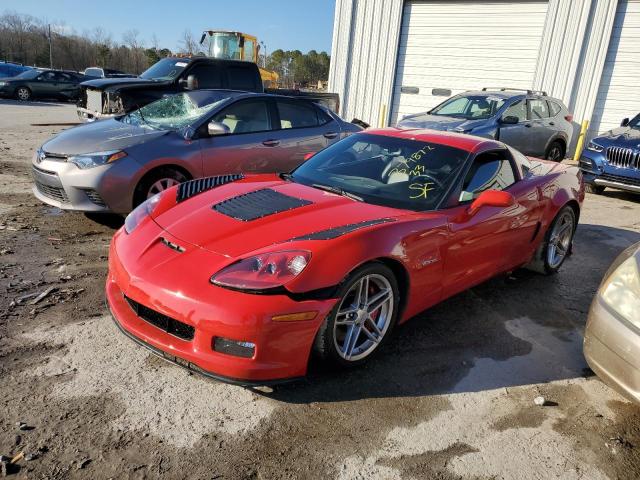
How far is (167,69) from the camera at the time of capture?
36.7ft

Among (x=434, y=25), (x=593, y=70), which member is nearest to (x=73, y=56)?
(x=434, y=25)

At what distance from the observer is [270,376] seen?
99.5 inches

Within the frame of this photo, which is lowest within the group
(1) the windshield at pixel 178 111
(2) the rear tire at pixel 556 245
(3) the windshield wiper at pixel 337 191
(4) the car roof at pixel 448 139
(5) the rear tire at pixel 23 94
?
(5) the rear tire at pixel 23 94

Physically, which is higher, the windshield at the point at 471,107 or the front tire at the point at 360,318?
the windshield at the point at 471,107

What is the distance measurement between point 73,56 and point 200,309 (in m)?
64.5

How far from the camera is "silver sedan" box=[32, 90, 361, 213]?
16.1 feet

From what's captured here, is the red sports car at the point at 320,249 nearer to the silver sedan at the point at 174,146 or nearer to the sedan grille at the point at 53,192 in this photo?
the silver sedan at the point at 174,146

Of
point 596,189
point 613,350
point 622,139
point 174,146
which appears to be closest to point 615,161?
point 622,139

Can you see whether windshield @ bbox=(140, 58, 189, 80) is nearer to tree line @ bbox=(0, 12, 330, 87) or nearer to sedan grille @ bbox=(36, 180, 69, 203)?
sedan grille @ bbox=(36, 180, 69, 203)

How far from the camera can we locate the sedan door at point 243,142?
18.4 ft

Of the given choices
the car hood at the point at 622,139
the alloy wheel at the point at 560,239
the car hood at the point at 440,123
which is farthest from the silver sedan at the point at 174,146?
the car hood at the point at 622,139

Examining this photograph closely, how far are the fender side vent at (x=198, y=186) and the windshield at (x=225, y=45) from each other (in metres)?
17.2

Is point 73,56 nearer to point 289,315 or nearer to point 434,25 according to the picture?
point 434,25

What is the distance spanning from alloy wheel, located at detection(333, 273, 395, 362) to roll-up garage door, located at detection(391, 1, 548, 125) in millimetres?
12084
